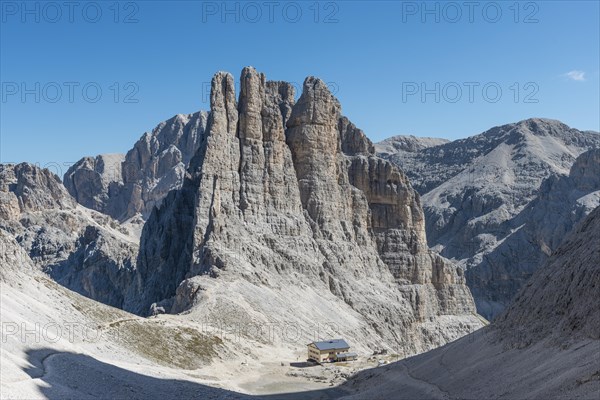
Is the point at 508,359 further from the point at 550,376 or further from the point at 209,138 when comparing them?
the point at 209,138

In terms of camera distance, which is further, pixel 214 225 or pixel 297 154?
pixel 297 154

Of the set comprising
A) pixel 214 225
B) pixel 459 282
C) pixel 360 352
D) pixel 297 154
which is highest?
pixel 297 154

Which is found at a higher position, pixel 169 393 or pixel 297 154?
pixel 297 154

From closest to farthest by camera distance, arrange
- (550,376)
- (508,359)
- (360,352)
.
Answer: (550,376), (508,359), (360,352)

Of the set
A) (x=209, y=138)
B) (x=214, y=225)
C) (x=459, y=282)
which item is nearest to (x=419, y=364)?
(x=214, y=225)

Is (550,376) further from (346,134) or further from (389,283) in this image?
(346,134)

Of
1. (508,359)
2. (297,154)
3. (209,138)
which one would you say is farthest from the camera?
(297,154)
